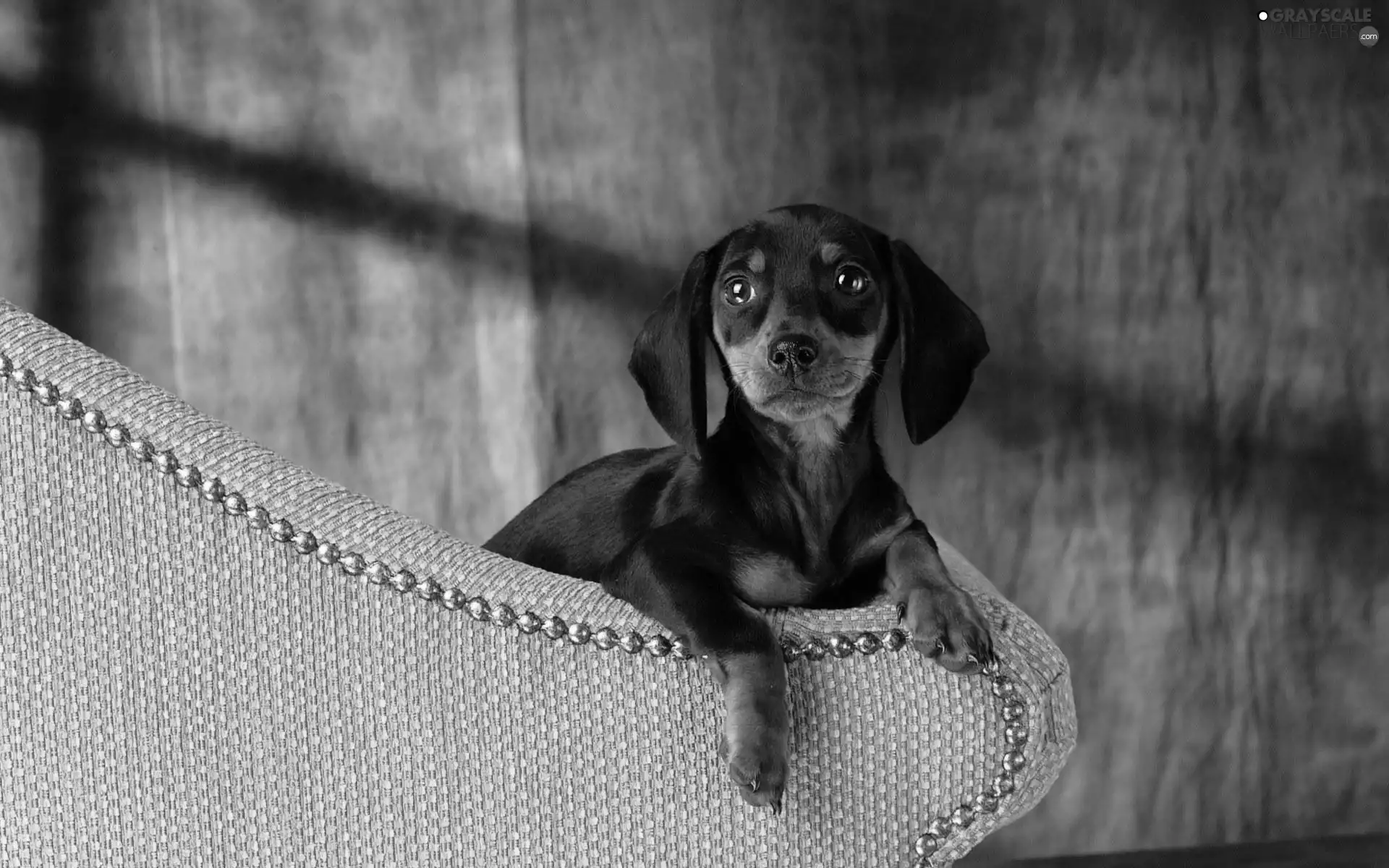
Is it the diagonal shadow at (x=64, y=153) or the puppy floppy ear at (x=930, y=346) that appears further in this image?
the diagonal shadow at (x=64, y=153)

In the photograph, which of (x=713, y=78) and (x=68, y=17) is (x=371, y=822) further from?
(x=68, y=17)

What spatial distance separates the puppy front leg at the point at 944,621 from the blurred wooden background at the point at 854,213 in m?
2.07

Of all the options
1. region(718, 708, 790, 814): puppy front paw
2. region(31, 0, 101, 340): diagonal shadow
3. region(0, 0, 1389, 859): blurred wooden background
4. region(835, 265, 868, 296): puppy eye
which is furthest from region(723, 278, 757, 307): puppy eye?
region(31, 0, 101, 340): diagonal shadow

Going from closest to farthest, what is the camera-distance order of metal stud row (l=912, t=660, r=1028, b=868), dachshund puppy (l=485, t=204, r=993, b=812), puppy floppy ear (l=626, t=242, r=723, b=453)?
metal stud row (l=912, t=660, r=1028, b=868)
dachshund puppy (l=485, t=204, r=993, b=812)
puppy floppy ear (l=626, t=242, r=723, b=453)

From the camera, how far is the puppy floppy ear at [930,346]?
5.30 ft

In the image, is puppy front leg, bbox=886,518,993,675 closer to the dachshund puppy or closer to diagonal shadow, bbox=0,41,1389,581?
the dachshund puppy

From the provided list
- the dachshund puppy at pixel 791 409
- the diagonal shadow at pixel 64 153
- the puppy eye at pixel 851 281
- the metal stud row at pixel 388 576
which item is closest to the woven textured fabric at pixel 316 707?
the metal stud row at pixel 388 576

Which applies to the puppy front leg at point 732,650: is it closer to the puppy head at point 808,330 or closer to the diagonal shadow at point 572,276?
the puppy head at point 808,330

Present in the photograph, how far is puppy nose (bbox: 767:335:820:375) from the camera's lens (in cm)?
155

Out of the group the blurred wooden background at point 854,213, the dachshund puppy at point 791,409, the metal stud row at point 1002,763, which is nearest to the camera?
the metal stud row at point 1002,763

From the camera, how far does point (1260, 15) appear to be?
3.27 m

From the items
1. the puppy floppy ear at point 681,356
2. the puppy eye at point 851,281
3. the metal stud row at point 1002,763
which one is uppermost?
the puppy eye at point 851,281

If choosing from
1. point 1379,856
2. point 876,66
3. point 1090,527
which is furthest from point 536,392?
point 1379,856

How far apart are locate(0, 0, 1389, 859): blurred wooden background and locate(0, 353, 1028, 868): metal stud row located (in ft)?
7.55
